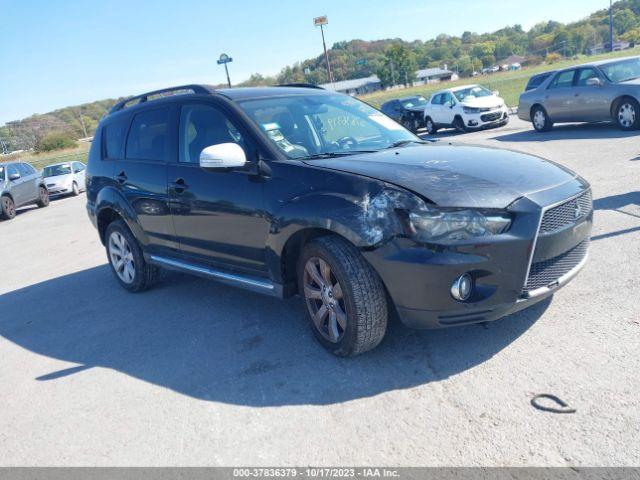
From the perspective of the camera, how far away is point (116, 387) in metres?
3.97

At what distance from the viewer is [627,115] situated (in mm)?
12383

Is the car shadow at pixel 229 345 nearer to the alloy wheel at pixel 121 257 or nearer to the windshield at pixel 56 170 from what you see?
the alloy wheel at pixel 121 257

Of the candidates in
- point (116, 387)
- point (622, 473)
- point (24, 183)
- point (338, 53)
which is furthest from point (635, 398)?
point (338, 53)

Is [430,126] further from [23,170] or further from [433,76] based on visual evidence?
[433,76]

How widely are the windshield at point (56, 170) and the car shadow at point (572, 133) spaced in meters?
16.0

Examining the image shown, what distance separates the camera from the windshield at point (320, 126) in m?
4.35

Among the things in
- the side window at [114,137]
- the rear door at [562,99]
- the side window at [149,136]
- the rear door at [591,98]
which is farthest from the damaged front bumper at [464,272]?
the rear door at [562,99]

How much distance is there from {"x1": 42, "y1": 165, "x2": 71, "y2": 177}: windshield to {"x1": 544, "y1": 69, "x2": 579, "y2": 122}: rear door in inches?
686

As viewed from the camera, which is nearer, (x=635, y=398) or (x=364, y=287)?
(x=635, y=398)

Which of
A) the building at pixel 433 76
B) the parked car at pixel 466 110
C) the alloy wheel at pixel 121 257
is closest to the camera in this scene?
the alloy wheel at pixel 121 257

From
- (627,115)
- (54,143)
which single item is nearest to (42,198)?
(627,115)

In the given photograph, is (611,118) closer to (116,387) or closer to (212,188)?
(212,188)

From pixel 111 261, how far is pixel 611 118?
37.5 feet

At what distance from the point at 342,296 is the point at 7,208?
15.9 m
